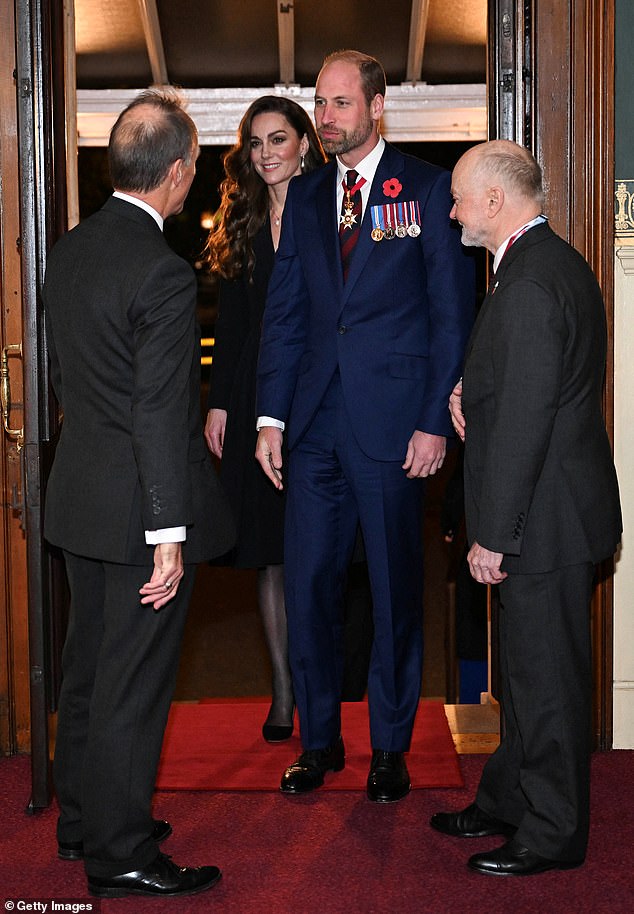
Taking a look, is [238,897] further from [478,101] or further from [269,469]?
[478,101]

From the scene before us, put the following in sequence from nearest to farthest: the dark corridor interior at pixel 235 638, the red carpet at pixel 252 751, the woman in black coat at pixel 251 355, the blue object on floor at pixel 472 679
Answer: the red carpet at pixel 252 751 < the woman in black coat at pixel 251 355 < the blue object on floor at pixel 472 679 < the dark corridor interior at pixel 235 638

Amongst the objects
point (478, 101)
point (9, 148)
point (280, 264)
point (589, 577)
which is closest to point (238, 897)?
point (589, 577)

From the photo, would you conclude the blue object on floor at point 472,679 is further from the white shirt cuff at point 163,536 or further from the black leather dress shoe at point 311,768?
the white shirt cuff at point 163,536

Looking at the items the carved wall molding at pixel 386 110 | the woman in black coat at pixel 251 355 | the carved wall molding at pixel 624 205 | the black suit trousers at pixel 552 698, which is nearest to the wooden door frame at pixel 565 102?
the carved wall molding at pixel 624 205

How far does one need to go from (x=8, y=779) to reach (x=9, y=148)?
1850 mm

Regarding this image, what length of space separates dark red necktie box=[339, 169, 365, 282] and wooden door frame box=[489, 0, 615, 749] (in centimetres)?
49

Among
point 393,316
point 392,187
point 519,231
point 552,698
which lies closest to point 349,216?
point 392,187

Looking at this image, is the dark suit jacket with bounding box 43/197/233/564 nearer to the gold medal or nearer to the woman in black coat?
the gold medal

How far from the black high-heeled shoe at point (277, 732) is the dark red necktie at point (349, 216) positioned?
1.45m

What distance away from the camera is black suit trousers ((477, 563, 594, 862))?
2758 millimetres

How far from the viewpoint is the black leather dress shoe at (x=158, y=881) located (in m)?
2.71

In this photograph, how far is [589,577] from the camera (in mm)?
2799

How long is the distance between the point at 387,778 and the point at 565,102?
199 centimetres

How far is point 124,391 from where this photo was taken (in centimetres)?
256
